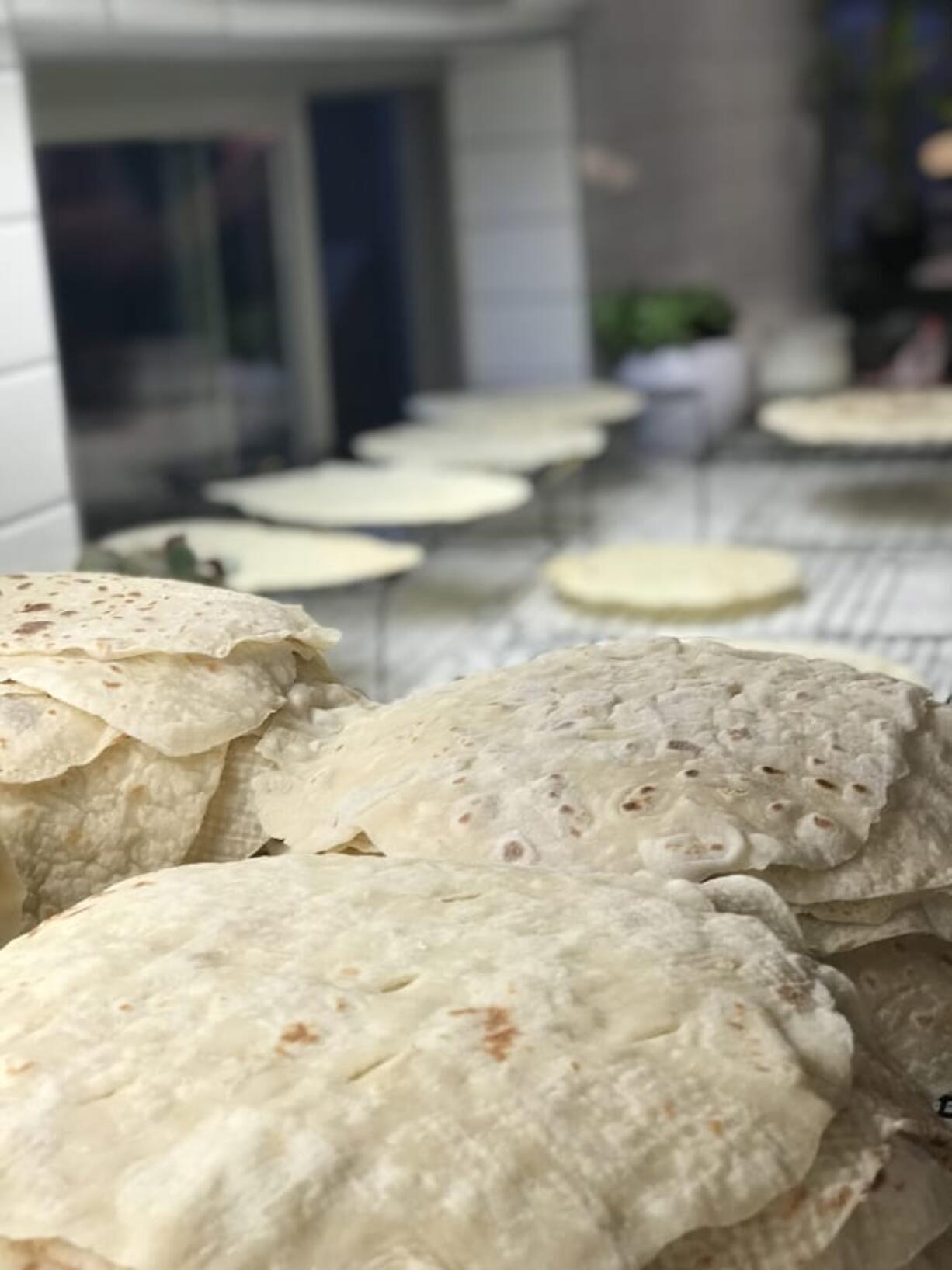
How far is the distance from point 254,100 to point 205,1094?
336 cm

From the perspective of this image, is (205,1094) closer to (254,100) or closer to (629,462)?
(254,100)

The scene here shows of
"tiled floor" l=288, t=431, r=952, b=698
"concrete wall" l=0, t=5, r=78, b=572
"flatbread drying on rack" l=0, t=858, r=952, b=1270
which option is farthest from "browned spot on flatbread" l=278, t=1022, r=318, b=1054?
"concrete wall" l=0, t=5, r=78, b=572

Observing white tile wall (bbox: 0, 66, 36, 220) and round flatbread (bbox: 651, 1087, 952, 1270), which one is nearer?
round flatbread (bbox: 651, 1087, 952, 1270)

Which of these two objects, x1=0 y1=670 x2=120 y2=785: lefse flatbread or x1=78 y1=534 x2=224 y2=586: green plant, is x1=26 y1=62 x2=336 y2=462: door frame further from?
x1=0 y1=670 x2=120 y2=785: lefse flatbread

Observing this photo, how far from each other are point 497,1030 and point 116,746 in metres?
0.37

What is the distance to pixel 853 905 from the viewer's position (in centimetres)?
81

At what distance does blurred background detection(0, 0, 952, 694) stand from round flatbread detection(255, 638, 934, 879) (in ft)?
2.68

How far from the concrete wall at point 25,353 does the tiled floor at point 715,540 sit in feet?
1.21

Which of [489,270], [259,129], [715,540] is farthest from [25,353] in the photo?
[489,270]

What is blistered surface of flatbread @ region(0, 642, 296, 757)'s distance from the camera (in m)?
0.92

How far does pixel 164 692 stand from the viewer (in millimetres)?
939

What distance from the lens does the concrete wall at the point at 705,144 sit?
5012 millimetres

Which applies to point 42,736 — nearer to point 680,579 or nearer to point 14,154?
point 14,154

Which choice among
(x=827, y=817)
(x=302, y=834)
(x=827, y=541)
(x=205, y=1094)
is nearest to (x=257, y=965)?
(x=205, y=1094)
